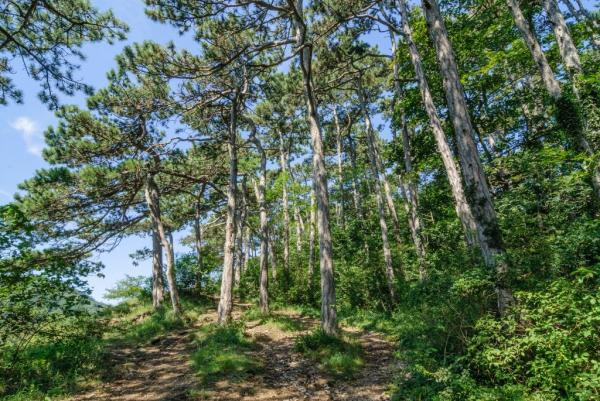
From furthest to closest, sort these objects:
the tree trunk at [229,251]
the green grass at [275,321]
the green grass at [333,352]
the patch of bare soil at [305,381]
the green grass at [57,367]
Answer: the tree trunk at [229,251] → the green grass at [275,321] → the green grass at [333,352] → the green grass at [57,367] → the patch of bare soil at [305,381]

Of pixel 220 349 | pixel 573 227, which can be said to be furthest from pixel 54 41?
pixel 573 227

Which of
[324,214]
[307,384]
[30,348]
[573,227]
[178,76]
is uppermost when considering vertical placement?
[178,76]

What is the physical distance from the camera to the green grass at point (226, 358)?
22.2 feet

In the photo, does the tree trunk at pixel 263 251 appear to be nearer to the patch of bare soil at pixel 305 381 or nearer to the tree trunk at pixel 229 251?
the tree trunk at pixel 229 251

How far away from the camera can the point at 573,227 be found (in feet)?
19.4

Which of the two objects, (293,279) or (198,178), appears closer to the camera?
(198,178)

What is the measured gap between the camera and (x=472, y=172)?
19.4 feet

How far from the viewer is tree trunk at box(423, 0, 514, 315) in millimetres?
5098

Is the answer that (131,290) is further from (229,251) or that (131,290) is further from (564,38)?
(564,38)

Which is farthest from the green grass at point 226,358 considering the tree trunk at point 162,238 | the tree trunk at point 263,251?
the tree trunk at point 162,238

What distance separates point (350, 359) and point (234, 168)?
325 inches

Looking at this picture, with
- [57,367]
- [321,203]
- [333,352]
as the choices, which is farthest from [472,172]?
[57,367]

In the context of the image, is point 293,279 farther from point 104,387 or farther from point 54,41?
point 54,41

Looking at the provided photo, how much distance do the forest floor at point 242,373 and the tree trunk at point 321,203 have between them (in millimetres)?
964
